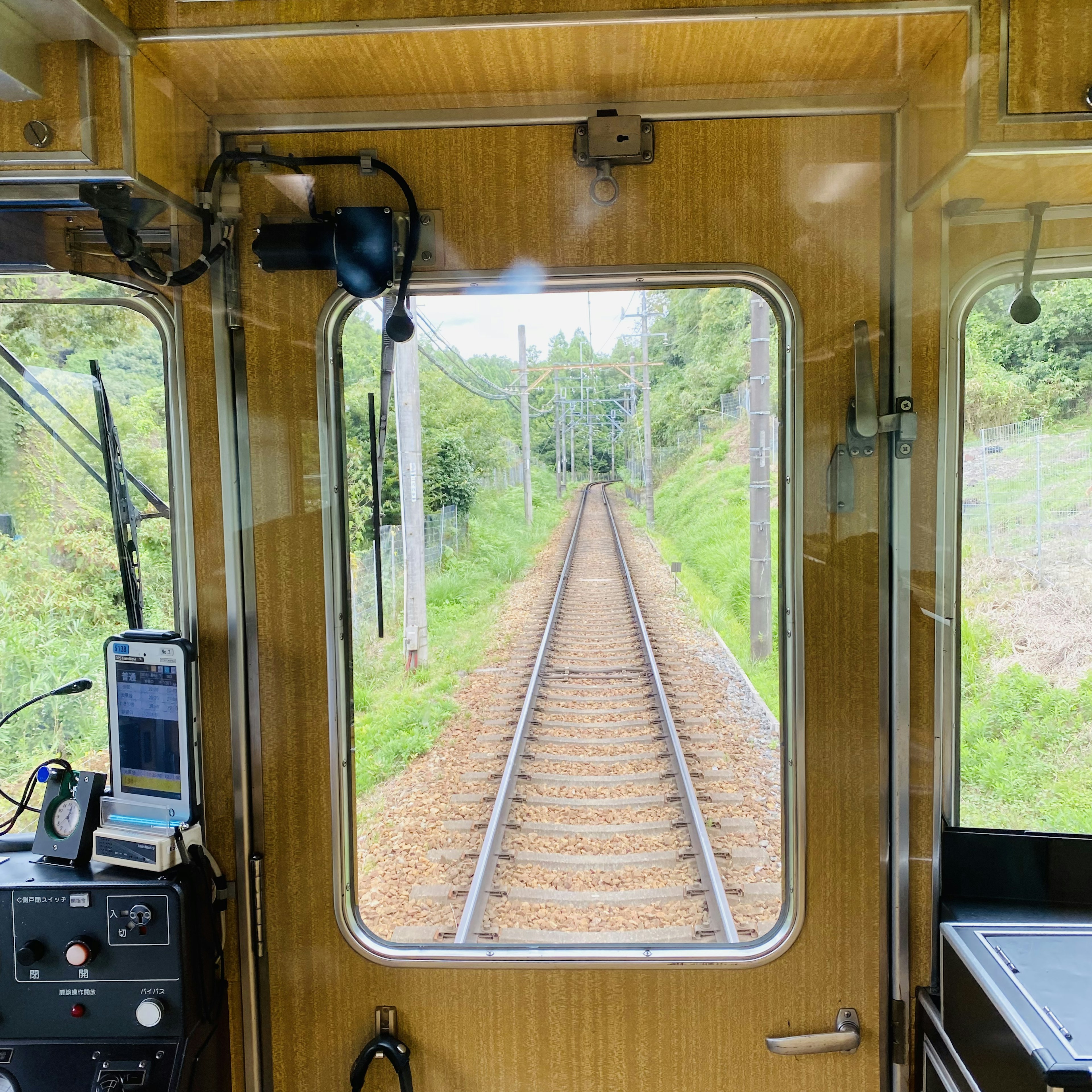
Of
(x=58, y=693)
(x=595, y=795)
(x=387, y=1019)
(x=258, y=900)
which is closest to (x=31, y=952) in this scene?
(x=258, y=900)

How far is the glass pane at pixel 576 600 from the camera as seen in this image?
74.4 inches

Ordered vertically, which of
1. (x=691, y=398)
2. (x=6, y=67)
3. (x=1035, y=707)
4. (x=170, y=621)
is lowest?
(x=1035, y=707)

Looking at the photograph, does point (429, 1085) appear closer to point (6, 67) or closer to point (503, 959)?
point (503, 959)

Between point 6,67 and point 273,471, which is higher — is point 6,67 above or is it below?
above

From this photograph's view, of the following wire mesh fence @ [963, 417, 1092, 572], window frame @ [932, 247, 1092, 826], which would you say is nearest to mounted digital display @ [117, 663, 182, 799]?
window frame @ [932, 247, 1092, 826]

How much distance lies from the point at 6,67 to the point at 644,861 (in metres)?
2.35

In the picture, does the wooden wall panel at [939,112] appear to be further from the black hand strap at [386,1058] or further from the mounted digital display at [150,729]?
the black hand strap at [386,1058]

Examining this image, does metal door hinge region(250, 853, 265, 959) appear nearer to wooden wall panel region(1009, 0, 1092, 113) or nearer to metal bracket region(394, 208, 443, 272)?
metal bracket region(394, 208, 443, 272)

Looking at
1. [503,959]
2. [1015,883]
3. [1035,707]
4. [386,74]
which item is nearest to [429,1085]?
[503,959]

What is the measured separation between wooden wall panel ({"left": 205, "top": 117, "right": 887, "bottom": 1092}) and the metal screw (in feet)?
1.50

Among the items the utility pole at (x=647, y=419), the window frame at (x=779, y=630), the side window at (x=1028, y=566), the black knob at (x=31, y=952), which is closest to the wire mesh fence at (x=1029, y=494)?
the side window at (x=1028, y=566)

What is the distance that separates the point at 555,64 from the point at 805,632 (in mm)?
1296

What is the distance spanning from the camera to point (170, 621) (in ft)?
6.23

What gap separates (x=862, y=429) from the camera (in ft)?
5.62
